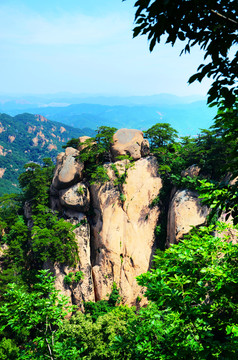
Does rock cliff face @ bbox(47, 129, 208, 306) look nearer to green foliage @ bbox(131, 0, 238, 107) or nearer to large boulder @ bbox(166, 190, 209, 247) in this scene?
large boulder @ bbox(166, 190, 209, 247)

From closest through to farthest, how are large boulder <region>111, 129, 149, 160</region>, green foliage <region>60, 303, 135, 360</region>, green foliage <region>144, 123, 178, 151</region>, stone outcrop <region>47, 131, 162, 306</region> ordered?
1. green foliage <region>60, 303, 135, 360</region>
2. stone outcrop <region>47, 131, 162, 306</region>
3. green foliage <region>144, 123, 178, 151</region>
4. large boulder <region>111, 129, 149, 160</region>

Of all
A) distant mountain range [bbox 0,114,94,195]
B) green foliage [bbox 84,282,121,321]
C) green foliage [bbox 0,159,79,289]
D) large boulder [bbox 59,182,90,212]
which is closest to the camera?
green foliage [bbox 84,282,121,321]

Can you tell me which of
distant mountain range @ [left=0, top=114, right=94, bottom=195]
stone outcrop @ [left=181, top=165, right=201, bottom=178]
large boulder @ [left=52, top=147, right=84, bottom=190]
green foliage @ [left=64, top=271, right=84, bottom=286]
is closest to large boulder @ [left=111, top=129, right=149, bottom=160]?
large boulder @ [left=52, top=147, right=84, bottom=190]

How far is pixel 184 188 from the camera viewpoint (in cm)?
2070

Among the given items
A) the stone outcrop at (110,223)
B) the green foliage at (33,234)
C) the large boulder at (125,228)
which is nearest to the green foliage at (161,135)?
the stone outcrop at (110,223)

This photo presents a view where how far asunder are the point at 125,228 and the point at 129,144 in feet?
28.0

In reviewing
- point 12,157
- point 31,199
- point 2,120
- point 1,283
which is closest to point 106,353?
point 1,283

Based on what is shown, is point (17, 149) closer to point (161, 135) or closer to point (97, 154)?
point (97, 154)

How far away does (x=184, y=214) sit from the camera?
761 inches

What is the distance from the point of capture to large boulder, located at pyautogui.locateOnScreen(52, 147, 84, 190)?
2382cm

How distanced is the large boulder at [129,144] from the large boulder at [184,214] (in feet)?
21.0

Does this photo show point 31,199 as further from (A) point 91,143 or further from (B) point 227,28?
(B) point 227,28

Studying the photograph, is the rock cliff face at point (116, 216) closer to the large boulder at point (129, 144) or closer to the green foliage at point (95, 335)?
the large boulder at point (129, 144)

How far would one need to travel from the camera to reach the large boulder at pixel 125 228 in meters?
21.4
